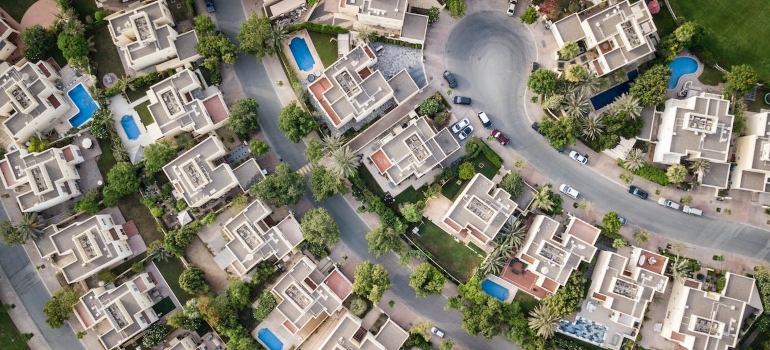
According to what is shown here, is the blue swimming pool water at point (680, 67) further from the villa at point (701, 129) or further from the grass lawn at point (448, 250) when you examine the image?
the grass lawn at point (448, 250)

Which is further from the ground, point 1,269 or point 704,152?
point 704,152

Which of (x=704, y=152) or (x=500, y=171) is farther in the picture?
(x=500, y=171)

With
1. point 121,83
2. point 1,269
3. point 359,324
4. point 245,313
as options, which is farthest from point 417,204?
point 1,269

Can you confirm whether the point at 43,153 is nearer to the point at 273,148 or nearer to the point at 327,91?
the point at 273,148

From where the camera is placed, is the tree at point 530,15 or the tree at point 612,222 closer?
the tree at point 612,222

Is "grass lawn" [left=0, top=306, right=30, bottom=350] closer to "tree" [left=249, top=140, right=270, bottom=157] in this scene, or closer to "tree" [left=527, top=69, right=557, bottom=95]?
"tree" [left=249, top=140, right=270, bottom=157]

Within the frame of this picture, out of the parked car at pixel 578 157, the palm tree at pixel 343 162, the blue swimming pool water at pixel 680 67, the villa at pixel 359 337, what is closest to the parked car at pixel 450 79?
the palm tree at pixel 343 162

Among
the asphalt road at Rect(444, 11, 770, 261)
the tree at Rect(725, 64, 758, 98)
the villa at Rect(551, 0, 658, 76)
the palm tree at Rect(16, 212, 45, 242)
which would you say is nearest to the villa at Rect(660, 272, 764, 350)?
the asphalt road at Rect(444, 11, 770, 261)
